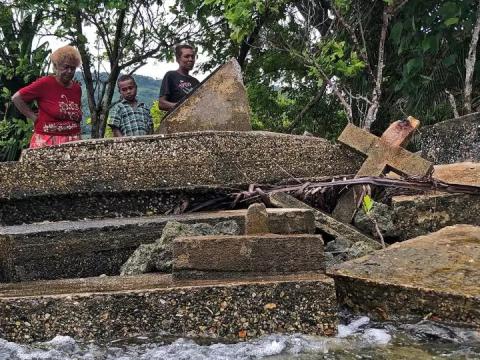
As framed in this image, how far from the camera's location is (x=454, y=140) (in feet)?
19.6

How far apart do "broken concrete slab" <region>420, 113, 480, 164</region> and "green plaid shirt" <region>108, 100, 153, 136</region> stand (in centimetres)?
266

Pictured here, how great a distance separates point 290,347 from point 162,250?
106 centimetres

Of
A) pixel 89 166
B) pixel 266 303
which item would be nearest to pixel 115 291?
pixel 266 303

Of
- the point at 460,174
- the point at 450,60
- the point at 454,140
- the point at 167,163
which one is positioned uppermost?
the point at 450,60

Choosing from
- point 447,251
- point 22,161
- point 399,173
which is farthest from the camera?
point 399,173

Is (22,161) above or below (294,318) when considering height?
above

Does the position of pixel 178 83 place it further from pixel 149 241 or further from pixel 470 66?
pixel 470 66

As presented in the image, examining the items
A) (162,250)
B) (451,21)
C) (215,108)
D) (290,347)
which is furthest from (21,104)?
(451,21)

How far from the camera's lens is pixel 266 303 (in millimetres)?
2898

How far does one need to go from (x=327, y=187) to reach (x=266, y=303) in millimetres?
1739

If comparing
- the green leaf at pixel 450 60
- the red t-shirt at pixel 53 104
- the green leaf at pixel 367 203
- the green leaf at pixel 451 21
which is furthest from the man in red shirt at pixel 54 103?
the green leaf at pixel 450 60

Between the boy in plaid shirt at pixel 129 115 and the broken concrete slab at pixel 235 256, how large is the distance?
3278 mm

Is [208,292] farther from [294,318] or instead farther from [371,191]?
[371,191]

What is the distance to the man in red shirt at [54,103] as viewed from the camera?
5.26 meters
